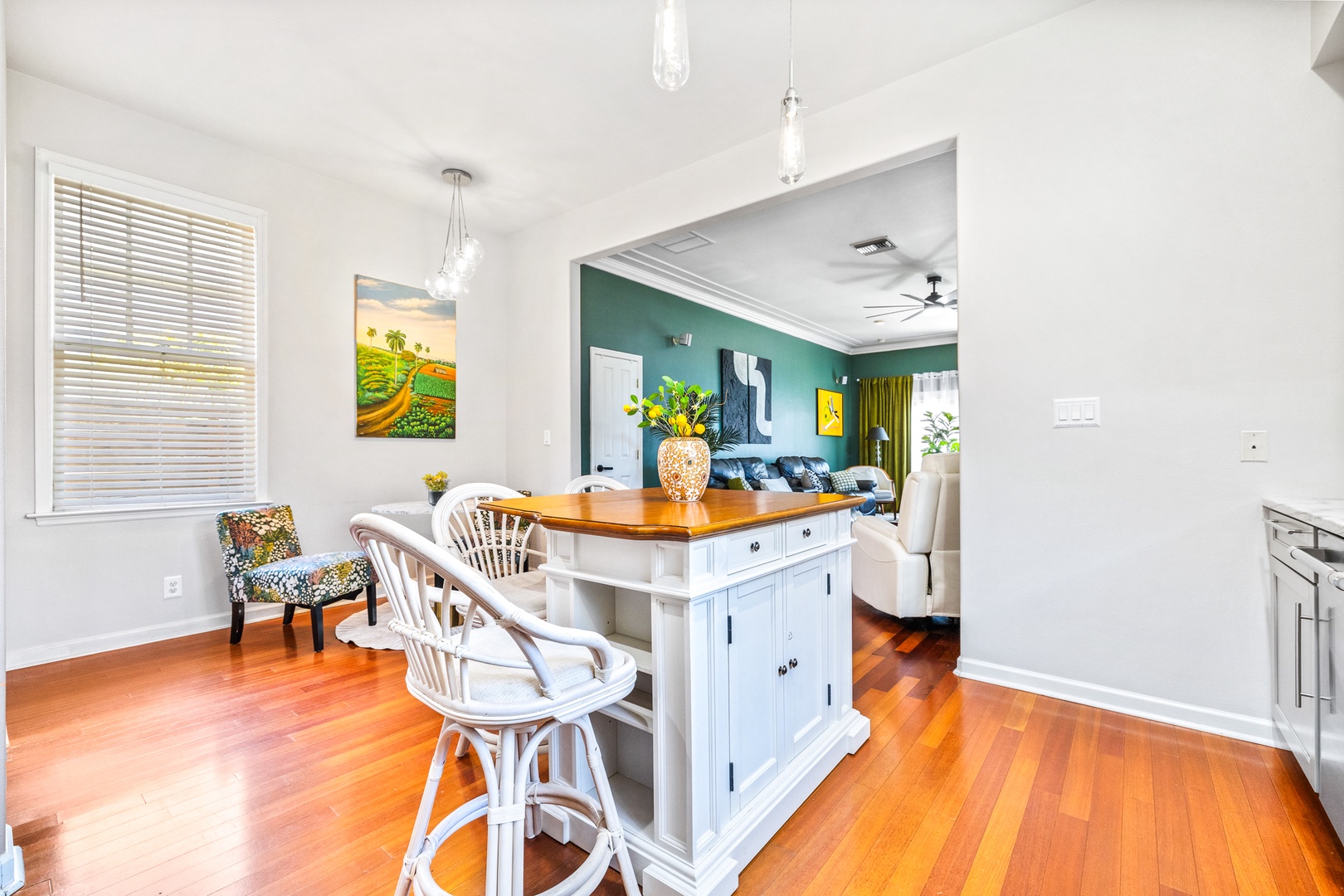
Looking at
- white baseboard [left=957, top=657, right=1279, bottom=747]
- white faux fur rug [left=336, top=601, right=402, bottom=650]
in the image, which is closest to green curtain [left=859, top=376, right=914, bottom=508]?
white baseboard [left=957, top=657, right=1279, bottom=747]

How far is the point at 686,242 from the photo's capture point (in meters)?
4.70

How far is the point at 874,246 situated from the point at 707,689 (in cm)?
432

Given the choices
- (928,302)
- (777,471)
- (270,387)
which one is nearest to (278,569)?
(270,387)

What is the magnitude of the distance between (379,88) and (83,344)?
6.26ft

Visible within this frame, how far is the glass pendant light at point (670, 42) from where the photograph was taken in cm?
136

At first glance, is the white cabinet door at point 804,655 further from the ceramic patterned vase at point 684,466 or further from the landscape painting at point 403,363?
the landscape painting at point 403,363

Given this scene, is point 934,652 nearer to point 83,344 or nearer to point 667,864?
point 667,864

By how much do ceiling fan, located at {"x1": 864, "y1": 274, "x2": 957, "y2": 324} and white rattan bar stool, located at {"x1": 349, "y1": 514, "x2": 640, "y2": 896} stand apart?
17.8 feet

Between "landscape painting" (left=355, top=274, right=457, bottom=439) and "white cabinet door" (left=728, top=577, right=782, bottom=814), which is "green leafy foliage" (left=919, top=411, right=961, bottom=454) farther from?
"white cabinet door" (left=728, top=577, right=782, bottom=814)

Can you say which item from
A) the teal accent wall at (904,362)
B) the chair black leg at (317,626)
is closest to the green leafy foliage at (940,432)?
the teal accent wall at (904,362)

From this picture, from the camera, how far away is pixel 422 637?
3.79 feet

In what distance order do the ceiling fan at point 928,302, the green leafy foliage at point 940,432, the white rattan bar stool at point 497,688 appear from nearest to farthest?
1. the white rattan bar stool at point 497,688
2. the ceiling fan at point 928,302
3. the green leafy foliage at point 940,432

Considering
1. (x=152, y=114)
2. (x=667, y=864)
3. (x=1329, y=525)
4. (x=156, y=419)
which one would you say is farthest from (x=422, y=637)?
(x=152, y=114)

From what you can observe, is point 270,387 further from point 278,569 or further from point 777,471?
point 777,471
